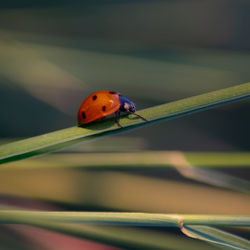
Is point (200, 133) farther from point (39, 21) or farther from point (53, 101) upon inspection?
point (39, 21)

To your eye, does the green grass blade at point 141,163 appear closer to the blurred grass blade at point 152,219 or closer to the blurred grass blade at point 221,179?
the blurred grass blade at point 221,179

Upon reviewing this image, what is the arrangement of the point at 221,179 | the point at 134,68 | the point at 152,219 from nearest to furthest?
the point at 152,219, the point at 221,179, the point at 134,68

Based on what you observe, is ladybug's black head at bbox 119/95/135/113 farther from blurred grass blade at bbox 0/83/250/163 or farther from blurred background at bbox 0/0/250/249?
blurred grass blade at bbox 0/83/250/163

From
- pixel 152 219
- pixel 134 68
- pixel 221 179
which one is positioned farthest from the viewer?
pixel 134 68

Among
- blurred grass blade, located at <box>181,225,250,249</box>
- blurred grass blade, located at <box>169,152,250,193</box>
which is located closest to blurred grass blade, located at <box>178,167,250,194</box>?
blurred grass blade, located at <box>169,152,250,193</box>

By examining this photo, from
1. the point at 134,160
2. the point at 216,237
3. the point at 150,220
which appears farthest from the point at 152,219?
the point at 134,160

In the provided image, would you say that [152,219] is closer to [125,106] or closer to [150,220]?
[150,220]

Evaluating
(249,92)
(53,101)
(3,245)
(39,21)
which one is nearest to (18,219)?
(3,245)
